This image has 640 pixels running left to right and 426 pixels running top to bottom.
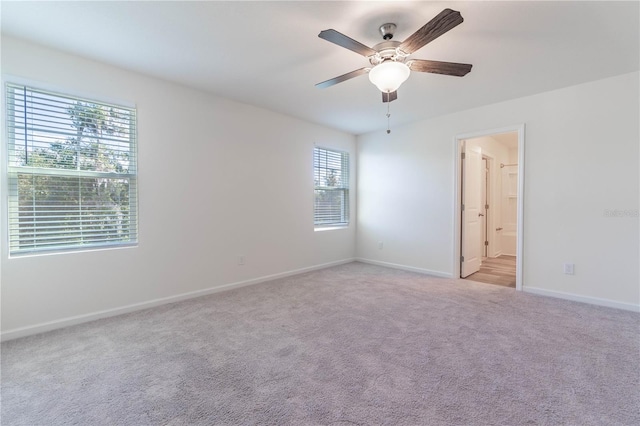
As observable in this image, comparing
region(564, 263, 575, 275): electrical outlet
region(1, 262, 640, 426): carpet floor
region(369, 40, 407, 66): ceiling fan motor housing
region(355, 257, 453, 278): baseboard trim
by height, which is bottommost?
region(1, 262, 640, 426): carpet floor

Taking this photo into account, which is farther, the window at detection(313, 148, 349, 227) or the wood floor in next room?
the window at detection(313, 148, 349, 227)

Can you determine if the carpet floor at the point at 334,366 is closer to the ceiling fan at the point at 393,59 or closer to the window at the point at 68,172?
the window at the point at 68,172

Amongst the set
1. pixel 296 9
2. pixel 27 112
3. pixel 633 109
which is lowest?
pixel 27 112

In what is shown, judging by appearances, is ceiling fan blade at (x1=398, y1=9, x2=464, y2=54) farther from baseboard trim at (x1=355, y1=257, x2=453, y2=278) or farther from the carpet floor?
baseboard trim at (x1=355, y1=257, x2=453, y2=278)

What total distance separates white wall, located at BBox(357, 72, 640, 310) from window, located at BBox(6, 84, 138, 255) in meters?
3.97

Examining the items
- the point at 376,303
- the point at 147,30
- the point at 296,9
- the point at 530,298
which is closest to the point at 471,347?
the point at 376,303

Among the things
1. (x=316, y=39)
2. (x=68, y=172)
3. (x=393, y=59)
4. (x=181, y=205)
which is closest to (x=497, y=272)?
(x=393, y=59)

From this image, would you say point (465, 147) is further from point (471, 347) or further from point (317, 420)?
point (317, 420)

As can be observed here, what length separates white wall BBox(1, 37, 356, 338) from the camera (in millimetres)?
2469

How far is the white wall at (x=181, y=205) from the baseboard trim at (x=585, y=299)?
303 cm

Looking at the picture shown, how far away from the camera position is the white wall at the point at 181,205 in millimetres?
2469

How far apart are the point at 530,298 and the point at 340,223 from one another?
2985 mm

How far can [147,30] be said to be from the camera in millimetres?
2180


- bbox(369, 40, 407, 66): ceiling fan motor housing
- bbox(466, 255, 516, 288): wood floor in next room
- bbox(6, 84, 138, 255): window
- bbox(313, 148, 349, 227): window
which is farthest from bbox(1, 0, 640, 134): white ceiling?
bbox(466, 255, 516, 288): wood floor in next room
